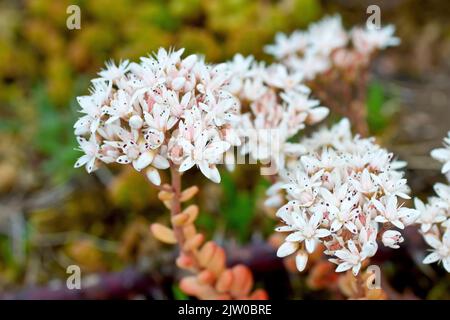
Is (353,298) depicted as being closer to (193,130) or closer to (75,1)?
(193,130)

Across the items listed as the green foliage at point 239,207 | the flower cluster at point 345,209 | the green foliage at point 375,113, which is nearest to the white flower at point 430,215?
the flower cluster at point 345,209

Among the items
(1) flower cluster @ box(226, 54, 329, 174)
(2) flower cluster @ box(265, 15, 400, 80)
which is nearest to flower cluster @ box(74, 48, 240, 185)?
(1) flower cluster @ box(226, 54, 329, 174)

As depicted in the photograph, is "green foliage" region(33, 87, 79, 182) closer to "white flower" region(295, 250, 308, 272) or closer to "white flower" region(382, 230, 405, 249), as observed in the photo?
"white flower" region(295, 250, 308, 272)

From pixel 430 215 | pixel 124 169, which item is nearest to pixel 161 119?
pixel 430 215

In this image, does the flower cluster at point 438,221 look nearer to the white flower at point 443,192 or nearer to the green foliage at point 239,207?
the white flower at point 443,192

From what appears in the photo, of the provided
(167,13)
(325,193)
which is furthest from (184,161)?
(167,13)
